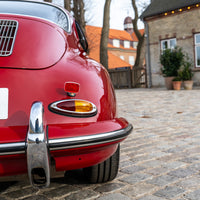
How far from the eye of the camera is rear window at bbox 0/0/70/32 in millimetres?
2576

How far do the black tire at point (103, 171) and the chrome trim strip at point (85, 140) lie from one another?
1.58 ft

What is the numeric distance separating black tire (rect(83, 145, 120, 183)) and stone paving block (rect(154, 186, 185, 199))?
40 cm

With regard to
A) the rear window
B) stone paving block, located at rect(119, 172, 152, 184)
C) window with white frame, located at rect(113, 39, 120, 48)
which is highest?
window with white frame, located at rect(113, 39, 120, 48)

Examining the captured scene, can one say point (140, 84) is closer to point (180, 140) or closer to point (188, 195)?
point (180, 140)

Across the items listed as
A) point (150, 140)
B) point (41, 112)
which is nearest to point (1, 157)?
point (41, 112)

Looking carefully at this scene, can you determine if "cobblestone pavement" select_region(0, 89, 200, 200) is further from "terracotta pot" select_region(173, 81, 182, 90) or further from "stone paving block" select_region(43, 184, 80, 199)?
"terracotta pot" select_region(173, 81, 182, 90)

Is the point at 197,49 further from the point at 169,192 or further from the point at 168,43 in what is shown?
the point at 169,192

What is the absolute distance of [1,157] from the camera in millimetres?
1716

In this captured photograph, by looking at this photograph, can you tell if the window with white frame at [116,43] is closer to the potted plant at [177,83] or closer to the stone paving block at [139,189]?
the potted plant at [177,83]

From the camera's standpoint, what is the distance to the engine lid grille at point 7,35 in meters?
2.06

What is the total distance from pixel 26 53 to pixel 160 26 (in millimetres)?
18449

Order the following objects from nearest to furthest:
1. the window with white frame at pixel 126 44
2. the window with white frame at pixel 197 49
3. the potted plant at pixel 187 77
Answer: the potted plant at pixel 187 77
the window with white frame at pixel 197 49
the window with white frame at pixel 126 44

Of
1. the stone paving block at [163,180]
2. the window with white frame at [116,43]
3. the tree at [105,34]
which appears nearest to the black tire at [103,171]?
the stone paving block at [163,180]

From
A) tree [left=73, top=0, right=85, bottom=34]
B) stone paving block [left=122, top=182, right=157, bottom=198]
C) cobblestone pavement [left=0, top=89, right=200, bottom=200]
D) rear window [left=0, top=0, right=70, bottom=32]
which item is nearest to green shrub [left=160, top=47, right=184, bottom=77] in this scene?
tree [left=73, top=0, right=85, bottom=34]
